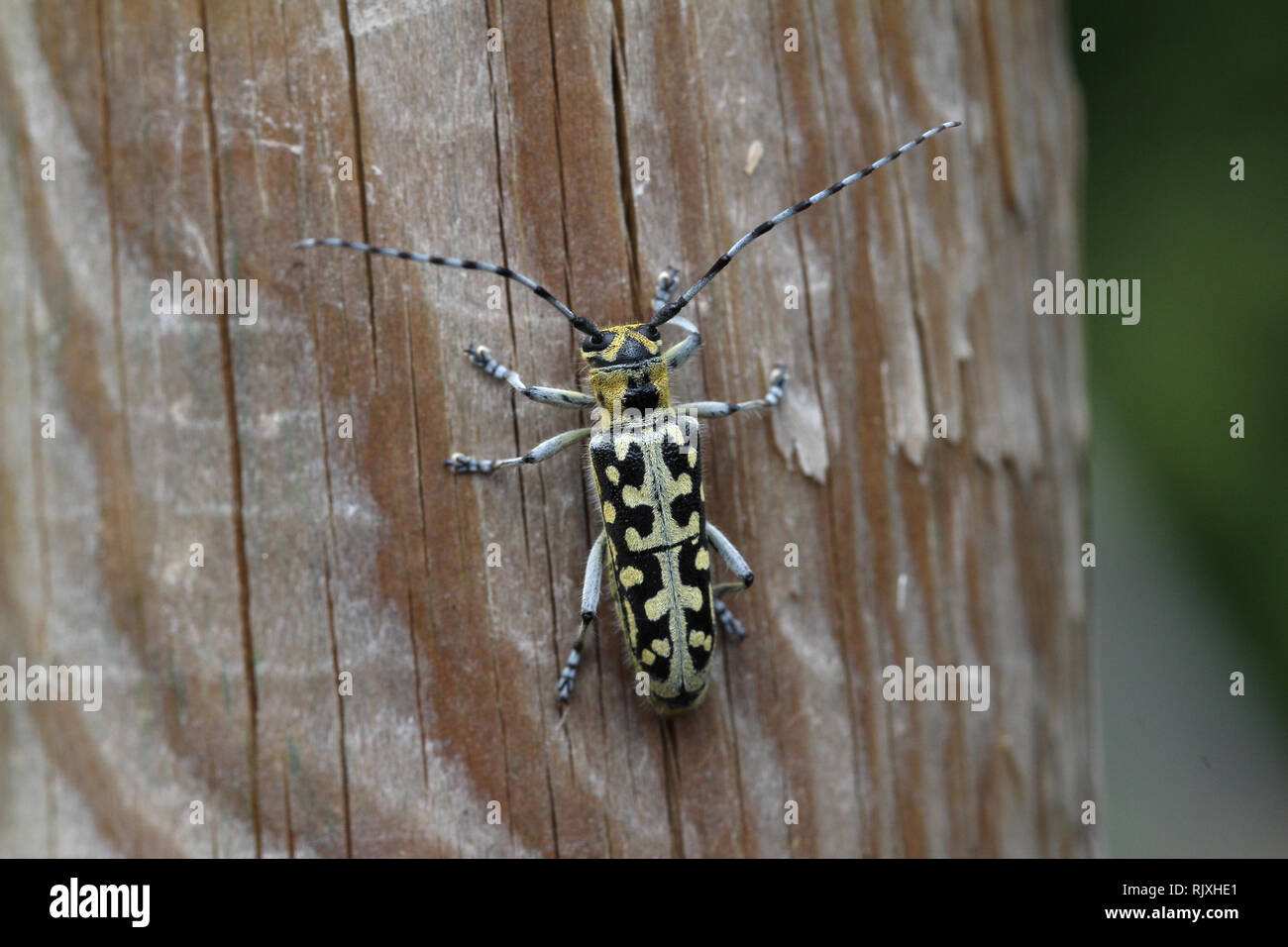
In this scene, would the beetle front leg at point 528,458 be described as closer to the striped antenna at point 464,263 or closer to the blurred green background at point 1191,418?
the striped antenna at point 464,263

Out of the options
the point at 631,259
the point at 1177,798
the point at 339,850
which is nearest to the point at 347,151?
the point at 631,259

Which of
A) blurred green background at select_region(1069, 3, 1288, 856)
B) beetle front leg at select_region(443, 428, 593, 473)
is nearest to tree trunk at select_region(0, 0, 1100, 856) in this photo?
beetle front leg at select_region(443, 428, 593, 473)

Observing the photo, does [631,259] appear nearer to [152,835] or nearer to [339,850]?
[339,850]

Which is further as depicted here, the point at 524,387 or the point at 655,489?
the point at 655,489

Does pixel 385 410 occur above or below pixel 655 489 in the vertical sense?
above

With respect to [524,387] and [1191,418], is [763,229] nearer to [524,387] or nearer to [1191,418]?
[524,387]

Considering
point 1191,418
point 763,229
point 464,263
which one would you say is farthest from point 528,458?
point 1191,418

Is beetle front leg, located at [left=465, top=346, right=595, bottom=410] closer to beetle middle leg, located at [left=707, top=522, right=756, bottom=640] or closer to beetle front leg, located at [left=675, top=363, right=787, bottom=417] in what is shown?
beetle front leg, located at [left=675, top=363, right=787, bottom=417]
